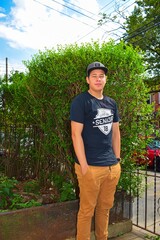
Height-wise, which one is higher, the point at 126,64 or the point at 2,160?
the point at 126,64

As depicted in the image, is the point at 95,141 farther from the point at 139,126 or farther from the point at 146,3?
the point at 146,3

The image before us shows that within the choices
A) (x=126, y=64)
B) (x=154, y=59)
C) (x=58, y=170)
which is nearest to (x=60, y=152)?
(x=58, y=170)

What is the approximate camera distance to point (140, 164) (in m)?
3.36

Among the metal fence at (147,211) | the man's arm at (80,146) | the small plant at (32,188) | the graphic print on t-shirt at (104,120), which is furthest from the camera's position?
the small plant at (32,188)

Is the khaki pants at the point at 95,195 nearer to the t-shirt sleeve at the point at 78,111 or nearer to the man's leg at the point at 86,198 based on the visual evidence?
the man's leg at the point at 86,198

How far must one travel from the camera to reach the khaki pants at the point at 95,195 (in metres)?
2.34

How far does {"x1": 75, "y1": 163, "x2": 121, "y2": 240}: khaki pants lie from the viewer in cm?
234

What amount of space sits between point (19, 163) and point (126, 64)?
2.88 m

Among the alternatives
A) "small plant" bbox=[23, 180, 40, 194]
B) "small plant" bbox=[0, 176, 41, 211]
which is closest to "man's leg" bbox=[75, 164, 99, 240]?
"small plant" bbox=[0, 176, 41, 211]

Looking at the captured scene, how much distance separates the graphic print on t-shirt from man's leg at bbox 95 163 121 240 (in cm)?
38

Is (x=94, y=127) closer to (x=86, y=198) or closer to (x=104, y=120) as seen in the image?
(x=104, y=120)

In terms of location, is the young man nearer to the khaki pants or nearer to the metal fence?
the khaki pants

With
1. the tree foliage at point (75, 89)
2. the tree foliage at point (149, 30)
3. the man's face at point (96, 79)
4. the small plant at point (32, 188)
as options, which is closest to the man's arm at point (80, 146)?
the man's face at point (96, 79)

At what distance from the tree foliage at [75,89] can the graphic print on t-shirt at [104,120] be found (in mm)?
541
